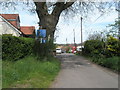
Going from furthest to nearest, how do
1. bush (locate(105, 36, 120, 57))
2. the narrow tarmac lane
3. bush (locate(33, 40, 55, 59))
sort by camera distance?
bush (locate(105, 36, 120, 57))
bush (locate(33, 40, 55, 59))
the narrow tarmac lane

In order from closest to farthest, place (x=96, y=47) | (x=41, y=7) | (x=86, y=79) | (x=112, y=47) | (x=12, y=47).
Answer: (x=86, y=79) < (x=12, y=47) < (x=112, y=47) < (x=41, y=7) < (x=96, y=47)

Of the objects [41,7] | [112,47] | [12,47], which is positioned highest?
[41,7]

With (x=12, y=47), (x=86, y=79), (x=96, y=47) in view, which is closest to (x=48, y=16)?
(x=12, y=47)

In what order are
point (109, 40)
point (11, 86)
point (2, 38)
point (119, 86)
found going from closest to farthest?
point (11, 86) → point (119, 86) → point (2, 38) → point (109, 40)

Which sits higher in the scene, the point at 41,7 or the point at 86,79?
the point at 41,7

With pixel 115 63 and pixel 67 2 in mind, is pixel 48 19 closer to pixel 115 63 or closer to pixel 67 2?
pixel 67 2

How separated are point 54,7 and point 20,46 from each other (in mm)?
6590

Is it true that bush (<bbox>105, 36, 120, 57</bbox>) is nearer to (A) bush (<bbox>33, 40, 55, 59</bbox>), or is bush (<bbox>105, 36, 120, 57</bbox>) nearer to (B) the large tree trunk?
(B) the large tree trunk

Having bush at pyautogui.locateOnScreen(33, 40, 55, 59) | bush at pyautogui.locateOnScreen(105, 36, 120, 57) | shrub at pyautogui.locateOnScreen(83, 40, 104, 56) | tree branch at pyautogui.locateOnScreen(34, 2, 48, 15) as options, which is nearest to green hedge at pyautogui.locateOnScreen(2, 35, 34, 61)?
bush at pyautogui.locateOnScreen(33, 40, 55, 59)

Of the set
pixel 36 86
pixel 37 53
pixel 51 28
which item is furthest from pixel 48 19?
pixel 36 86

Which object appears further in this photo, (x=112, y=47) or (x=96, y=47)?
(x=96, y=47)

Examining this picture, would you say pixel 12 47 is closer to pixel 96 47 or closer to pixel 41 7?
pixel 41 7

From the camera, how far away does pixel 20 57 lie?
486 inches

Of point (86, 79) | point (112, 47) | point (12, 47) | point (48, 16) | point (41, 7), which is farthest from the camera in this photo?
point (48, 16)
